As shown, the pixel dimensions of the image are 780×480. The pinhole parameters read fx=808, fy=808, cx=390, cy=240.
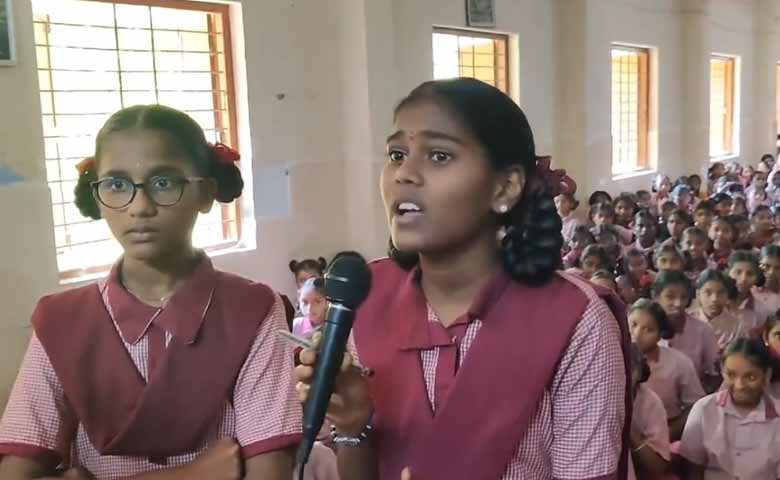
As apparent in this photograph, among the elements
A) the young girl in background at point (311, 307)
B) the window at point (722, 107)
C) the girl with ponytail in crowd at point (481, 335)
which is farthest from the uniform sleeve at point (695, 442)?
the window at point (722, 107)

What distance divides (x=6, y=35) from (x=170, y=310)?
278cm

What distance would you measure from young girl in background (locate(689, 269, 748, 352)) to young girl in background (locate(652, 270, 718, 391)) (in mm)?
174

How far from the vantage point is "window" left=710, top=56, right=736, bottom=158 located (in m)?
11.3

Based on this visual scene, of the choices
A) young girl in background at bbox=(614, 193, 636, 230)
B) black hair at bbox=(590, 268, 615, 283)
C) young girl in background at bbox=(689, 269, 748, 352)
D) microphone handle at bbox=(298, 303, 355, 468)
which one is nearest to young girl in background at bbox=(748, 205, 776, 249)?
young girl in background at bbox=(614, 193, 636, 230)

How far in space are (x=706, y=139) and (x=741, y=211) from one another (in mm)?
4042

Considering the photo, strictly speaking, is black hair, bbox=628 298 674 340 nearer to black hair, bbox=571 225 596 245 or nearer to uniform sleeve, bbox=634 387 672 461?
uniform sleeve, bbox=634 387 672 461

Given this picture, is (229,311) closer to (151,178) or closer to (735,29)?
(151,178)

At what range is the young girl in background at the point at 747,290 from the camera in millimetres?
3951

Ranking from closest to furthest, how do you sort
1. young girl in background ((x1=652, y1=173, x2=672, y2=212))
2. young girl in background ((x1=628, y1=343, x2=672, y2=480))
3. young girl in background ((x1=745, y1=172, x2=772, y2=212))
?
young girl in background ((x1=628, y1=343, x2=672, y2=480)), young girl in background ((x1=745, y1=172, x2=772, y2=212)), young girl in background ((x1=652, y1=173, x2=672, y2=212))

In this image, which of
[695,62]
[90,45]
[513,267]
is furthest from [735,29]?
[513,267]

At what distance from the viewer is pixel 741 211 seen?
626 cm

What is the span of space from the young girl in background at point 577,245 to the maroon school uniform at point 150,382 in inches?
148

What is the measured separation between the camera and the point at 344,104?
17.1 feet

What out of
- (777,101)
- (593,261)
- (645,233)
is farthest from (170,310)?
(777,101)
